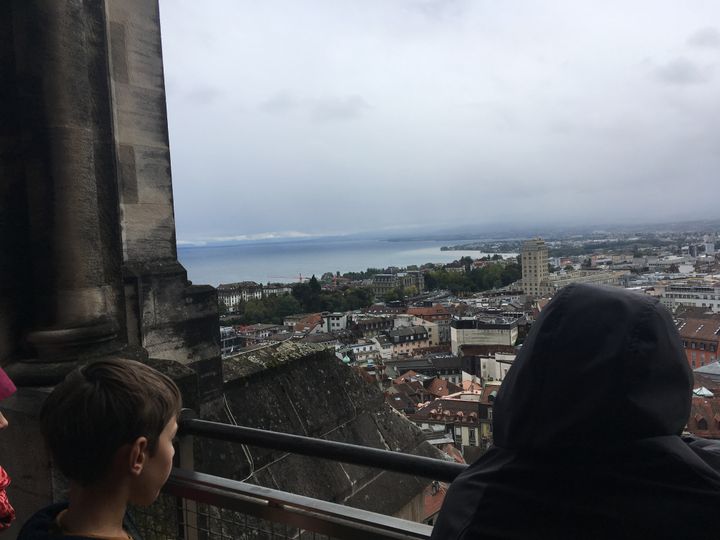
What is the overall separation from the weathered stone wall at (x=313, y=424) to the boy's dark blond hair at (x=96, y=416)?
197 cm

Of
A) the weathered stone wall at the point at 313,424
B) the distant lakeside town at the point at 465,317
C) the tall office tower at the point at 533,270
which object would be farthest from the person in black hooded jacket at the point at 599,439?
the tall office tower at the point at 533,270

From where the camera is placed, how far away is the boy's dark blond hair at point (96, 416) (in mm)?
1227

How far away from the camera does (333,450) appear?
1701 mm

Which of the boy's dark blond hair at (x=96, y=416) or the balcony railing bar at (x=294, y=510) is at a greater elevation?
the boy's dark blond hair at (x=96, y=416)

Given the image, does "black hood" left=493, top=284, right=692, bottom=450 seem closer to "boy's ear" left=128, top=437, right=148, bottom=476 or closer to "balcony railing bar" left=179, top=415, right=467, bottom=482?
"balcony railing bar" left=179, top=415, right=467, bottom=482

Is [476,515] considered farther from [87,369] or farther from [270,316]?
[270,316]

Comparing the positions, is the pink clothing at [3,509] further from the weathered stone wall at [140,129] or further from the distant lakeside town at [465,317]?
the distant lakeside town at [465,317]

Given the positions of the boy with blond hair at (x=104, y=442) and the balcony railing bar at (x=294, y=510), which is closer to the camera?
the boy with blond hair at (x=104, y=442)

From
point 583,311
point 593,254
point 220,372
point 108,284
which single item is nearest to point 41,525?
point 583,311

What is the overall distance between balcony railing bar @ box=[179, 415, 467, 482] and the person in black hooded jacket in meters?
0.35

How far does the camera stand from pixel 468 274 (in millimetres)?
107438

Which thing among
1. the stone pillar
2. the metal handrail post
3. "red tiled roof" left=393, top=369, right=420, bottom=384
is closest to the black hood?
the metal handrail post

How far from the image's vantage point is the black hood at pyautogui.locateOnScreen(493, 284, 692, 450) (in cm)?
92

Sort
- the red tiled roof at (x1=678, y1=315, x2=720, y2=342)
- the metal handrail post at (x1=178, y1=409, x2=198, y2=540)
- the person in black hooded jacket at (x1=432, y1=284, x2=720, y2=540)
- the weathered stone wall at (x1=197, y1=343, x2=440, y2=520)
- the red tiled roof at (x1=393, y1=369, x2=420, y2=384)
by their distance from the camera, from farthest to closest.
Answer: the red tiled roof at (x1=393, y1=369, x2=420, y2=384), the red tiled roof at (x1=678, y1=315, x2=720, y2=342), the weathered stone wall at (x1=197, y1=343, x2=440, y2=520), the metal handrail post at (x1=178, y1=409, x2=198, y2=540), the person in black hooded jacket at (x1=432, y1=284, x2=720, y2=540)
